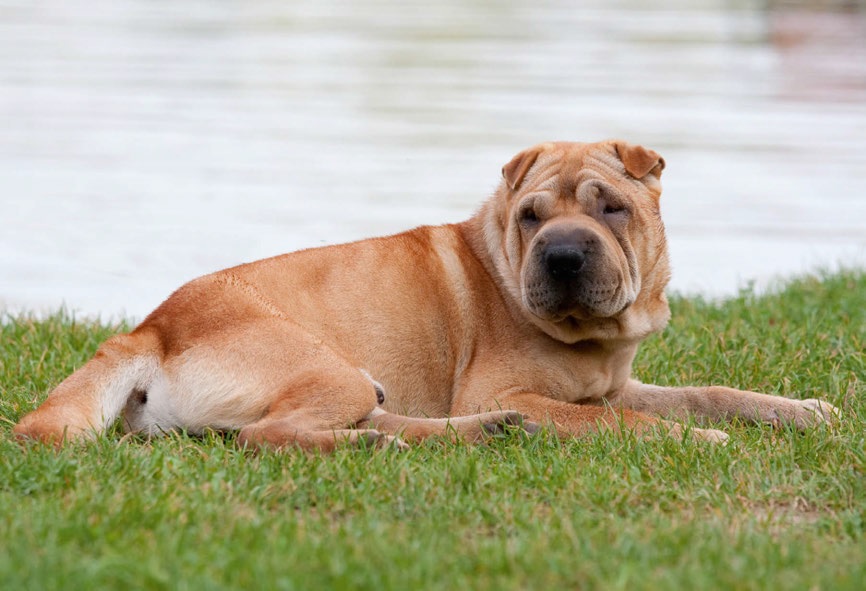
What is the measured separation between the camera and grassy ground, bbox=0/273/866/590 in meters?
3.57

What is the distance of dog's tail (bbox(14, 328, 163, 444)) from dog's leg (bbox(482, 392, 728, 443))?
1.41 m

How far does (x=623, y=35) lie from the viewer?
25844mm

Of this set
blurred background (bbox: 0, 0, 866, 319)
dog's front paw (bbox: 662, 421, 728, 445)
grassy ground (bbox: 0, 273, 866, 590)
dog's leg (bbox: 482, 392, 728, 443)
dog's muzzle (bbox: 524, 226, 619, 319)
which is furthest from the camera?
blurred background (bbox: 0, 0, 866, 319)

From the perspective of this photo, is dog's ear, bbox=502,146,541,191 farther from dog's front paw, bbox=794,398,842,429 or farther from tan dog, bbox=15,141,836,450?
dog's front paw, bbox=794,398,842,429

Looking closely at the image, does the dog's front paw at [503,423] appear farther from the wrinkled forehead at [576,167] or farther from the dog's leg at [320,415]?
the wrinkled forehead at [576,167]

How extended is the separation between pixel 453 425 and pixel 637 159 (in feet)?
4.66

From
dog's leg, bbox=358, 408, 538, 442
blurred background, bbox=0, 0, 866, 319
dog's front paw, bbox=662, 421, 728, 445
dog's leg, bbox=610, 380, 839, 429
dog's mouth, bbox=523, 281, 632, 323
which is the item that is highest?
dog's mouth, bbox=523, 281, 632, 323

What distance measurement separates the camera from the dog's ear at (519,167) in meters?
5.70

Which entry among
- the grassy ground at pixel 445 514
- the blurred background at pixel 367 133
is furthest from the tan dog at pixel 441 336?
the blurred background at pixel 367 133

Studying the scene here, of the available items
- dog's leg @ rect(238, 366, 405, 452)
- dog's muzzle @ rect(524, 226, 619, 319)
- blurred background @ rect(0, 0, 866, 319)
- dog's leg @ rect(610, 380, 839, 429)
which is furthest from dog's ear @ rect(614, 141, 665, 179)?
blurred background @ rect(0, 0, 866, 319)

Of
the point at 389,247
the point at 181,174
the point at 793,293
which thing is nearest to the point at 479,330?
the point at 389,247

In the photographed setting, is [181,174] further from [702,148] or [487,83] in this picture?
[487,83]

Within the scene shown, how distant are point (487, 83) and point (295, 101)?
2.92 metres

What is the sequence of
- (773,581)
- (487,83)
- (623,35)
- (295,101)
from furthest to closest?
(623,35)
(487,83)
(295,101)
(773,581)
